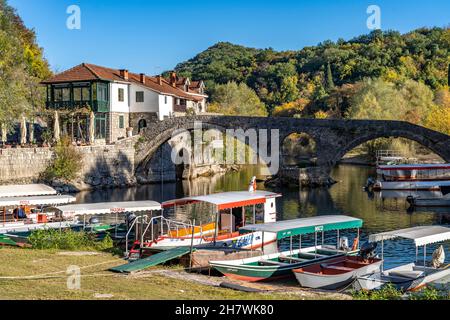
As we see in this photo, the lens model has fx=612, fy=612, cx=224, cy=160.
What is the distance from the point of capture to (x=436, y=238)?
22609 mm

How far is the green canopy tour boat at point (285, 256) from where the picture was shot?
21594 mm

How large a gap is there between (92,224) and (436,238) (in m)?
16.2

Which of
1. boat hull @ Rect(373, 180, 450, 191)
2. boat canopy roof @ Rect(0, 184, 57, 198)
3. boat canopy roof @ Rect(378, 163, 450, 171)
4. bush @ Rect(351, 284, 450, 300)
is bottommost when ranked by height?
bush @ Rect(351, 284, 450, 300)

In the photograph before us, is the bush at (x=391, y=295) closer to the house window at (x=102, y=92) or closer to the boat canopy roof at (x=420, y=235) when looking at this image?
the boat canopy roof at (x=420, y=235)

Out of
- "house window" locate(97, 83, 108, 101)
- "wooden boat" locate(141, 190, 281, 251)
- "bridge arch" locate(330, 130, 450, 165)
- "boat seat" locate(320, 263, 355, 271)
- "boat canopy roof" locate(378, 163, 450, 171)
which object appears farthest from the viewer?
"house window" locate(97, 83, 108, 101)

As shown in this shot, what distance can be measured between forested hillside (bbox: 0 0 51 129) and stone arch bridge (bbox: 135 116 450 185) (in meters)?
12.3

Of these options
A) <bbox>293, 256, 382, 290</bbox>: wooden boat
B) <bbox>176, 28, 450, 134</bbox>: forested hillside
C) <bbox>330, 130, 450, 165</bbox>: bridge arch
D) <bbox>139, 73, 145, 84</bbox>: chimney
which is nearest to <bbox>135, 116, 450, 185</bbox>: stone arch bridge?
<bbox>330, 130, 450, 165</bbox>: bridge arch

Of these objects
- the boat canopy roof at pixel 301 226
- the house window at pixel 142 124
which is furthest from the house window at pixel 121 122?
the boat canopy roof at pixel 301 226

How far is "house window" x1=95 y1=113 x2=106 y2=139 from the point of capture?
62.6 meters

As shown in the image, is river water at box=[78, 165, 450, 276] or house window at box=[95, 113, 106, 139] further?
house window at box=[95, 113, 106, 139]

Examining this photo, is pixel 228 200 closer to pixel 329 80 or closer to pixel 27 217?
pixel 27 217

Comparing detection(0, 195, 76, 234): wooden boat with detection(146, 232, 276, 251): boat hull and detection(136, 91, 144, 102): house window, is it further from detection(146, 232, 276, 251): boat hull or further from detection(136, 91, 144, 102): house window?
detection(136, 91, 144, 102): house window
